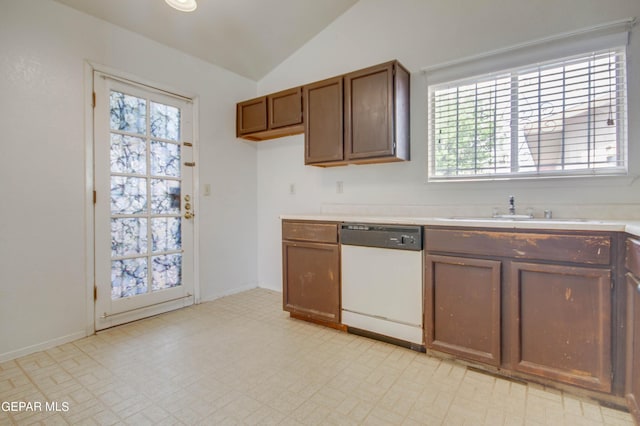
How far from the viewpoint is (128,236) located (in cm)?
281

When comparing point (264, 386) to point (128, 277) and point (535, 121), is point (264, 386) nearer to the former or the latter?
point (128, 277)

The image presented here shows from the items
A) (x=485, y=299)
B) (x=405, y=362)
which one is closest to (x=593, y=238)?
(x=485, y=299)

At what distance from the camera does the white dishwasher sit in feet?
7.19

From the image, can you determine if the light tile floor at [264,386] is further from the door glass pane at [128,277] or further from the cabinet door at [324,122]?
the cabinet door at [324,122]

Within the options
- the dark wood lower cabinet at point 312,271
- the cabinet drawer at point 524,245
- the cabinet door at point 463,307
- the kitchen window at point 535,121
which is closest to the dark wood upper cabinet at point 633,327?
the cabinet drawer at point 524,245

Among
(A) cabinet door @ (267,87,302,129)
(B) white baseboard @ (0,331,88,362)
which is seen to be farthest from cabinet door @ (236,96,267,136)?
(B) white baseboard @ (0,331,88,362)

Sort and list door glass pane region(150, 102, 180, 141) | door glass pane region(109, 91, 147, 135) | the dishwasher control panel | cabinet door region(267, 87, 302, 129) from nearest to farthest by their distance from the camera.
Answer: the dishwasher control panel, door glass pane region(109, 91, 147, 135), door glass pane region(150, 102, 180, 141), cabinet door region(267, 87, 302, 129)

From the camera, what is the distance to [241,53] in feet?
11.1

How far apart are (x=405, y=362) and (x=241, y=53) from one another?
3287mm

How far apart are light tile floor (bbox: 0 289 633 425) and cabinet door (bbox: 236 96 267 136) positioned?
2130 millimetres

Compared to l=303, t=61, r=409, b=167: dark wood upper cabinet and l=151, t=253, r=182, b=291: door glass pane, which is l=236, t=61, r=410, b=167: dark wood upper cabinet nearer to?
l=303, t=61, r=409, b=167: dark wood upper cabinet

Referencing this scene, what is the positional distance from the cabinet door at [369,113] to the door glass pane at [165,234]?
1831mm

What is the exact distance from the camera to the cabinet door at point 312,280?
2.60 meters

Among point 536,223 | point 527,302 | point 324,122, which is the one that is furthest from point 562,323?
point 324,122
